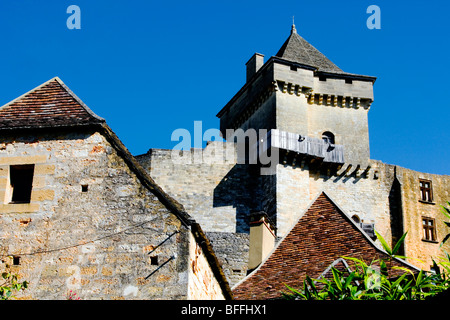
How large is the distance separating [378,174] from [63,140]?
2652cm

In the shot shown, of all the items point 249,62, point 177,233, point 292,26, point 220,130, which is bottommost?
point 177,233

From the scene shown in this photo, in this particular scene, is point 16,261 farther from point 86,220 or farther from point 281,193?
point 281,193

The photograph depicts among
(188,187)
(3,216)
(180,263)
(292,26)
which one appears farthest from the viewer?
(292,26)

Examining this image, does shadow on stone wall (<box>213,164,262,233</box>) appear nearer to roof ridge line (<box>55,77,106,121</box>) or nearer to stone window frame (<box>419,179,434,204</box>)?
stone window frame (<box>419,179,434,204</box>)

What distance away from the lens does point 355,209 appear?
33.0 metres

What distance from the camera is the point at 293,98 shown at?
112 feet

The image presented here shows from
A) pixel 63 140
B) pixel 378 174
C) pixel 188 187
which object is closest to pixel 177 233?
pixel 63 140

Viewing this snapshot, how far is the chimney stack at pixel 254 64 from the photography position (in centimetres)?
3731

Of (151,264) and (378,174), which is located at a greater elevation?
(378,174)

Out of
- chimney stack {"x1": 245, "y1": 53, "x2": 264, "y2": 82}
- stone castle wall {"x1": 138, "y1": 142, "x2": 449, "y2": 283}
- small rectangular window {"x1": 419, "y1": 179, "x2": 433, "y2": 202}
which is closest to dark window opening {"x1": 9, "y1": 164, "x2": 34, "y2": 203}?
stone castle wall {"x1": 138, "y1": 142, "x2": 449, "y2": 283}

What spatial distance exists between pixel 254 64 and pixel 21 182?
28506mm
